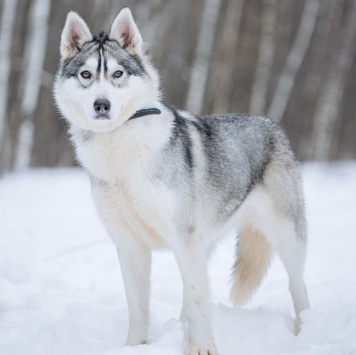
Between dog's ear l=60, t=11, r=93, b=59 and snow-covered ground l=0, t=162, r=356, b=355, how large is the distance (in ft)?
6.08

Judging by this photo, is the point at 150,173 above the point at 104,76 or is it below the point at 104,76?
below

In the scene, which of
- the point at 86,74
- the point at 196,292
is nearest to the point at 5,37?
the point at 86,74

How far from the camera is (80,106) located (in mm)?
3184

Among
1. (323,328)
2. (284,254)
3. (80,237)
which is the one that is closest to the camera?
(323,328)

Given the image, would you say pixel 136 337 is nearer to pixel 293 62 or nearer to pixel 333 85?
pixel 293 62

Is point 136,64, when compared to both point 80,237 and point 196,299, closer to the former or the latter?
point 196,299

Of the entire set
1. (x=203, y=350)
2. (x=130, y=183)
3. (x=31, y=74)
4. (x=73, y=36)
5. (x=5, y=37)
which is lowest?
(x=203, y=350)

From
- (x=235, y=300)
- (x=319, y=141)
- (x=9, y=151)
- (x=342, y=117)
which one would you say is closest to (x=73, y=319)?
(x=235, y=300)

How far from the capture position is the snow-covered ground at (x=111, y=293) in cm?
322

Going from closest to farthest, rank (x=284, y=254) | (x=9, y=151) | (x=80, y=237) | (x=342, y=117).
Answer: (x=284, y=254) → (x=80, y=237) → (x=9, y=151) → (x=342, y=117)

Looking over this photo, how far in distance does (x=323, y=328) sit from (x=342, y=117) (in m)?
18.3

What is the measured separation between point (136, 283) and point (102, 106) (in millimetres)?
1275

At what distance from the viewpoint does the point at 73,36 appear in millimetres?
3480

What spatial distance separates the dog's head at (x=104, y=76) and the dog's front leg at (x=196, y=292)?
0.91 m
